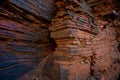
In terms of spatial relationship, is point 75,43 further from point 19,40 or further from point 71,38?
point 19,40

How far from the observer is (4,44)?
112 inches

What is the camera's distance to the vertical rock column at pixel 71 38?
354cm

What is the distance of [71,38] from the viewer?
3600 millimetres

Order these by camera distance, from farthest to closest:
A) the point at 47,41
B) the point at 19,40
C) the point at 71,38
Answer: the point at 47,41 < the point at 71,38 < the point at 19,40

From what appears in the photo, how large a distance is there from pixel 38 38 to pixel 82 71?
1.96 meters

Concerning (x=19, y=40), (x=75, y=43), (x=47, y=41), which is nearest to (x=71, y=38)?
(x=75, y=43)

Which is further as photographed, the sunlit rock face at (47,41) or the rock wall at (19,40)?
the sunlit rock face at (47,41)

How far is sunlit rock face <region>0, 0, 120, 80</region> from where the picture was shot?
2.93m

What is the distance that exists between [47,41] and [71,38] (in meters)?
0.98

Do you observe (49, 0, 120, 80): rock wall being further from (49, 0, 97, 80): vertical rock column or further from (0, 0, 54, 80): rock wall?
(0, 0, 54, 80): rock wall

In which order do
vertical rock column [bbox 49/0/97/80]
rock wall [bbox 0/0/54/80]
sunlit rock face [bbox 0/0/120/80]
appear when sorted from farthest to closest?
vertical rock column [bbox 49/0/97/80] < sunlit rock face [bbox 0/0/120/80] < rock wall [bbox 0/0/54/80]

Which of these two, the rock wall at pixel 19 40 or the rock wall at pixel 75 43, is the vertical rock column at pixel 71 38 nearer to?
the rock wall at pixel 75 43

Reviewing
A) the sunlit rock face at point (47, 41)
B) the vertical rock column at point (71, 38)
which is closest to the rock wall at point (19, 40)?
the sunlit rock face at point (47, 41)

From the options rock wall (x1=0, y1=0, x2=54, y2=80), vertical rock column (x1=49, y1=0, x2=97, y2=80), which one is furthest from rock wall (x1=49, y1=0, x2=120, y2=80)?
rock wall (x1=0, y1=0, x2=54, y2=80)
